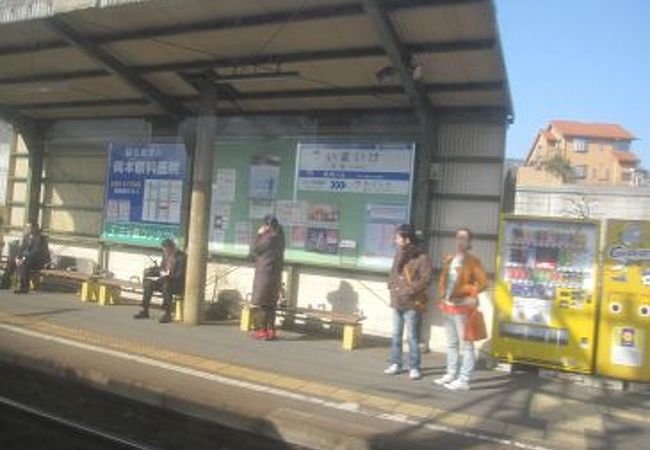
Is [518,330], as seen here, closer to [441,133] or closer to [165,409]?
[441,133]

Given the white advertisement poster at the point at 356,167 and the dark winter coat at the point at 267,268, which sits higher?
the white advertisement poster at the point at 356,167

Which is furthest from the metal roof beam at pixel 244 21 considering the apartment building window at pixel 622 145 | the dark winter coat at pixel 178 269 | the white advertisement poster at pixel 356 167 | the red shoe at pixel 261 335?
the apartment building window at pixel 622 145

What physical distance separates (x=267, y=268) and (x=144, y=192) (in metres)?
4.11

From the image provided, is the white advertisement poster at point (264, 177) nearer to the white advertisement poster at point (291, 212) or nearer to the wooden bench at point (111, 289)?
the white advertisement poster at point (291, 212)

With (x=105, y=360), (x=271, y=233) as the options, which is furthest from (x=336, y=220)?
(x=105, y=360)

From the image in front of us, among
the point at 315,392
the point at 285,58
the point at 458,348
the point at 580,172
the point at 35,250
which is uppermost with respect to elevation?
the point at 580,172

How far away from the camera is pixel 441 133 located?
424 inches

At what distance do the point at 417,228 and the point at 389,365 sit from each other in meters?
2.13

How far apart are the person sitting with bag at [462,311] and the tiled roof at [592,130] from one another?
73.9 meters

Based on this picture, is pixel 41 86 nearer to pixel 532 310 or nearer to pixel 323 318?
pixel 323 318

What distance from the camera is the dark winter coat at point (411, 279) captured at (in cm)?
862

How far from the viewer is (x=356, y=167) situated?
1132cm

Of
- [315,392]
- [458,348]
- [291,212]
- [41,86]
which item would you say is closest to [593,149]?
[291,212]

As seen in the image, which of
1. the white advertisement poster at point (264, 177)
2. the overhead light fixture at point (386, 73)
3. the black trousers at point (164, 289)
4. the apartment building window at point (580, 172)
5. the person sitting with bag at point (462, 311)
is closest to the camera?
the person sitting with bag at point (462, 311)
